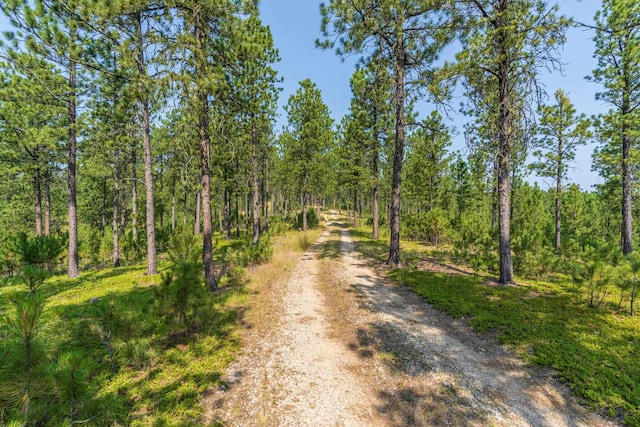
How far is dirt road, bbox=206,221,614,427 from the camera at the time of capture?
3.46 metres

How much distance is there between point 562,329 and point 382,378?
181 inches

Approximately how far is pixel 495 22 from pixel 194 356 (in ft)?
44.6

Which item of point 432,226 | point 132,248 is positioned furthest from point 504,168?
point 132,248

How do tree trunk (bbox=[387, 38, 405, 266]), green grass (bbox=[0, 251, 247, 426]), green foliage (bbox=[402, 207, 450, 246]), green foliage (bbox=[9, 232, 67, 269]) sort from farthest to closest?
green foliage (bbox=[402, 207, 450, 246])
green foliage (bbox=[9, 232, 67, 269])
tree trunk (bbox=[387, 38, 405, 266])
green grass (bbox=[0, 251, 247, 426])

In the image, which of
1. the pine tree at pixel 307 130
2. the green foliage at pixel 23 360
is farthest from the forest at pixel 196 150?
the pine tree at pixel 307 130

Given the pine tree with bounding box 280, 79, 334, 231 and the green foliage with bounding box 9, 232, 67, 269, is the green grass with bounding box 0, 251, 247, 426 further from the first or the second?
the pine tree with bounding box 280, 79, 334, 231

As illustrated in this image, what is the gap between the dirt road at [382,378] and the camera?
11.3 feet

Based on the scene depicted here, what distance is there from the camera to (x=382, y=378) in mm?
4254

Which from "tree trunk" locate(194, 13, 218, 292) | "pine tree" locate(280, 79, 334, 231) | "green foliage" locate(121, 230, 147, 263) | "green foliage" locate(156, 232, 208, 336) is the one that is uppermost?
"pine tree" locate(280, 79, 334, 231)

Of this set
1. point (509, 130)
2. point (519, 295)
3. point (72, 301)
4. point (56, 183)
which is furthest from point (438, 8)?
point (56, 183)

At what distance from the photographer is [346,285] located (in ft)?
30.0

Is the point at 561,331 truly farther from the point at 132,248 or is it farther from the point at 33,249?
the point at 33,249

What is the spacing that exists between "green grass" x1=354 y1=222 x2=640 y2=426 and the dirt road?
0.38 metres

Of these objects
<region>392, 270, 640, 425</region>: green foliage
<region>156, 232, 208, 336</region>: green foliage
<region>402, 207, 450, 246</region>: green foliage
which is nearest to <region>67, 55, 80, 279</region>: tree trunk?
<region>156, 232, 208, 336</region>: green foliage
